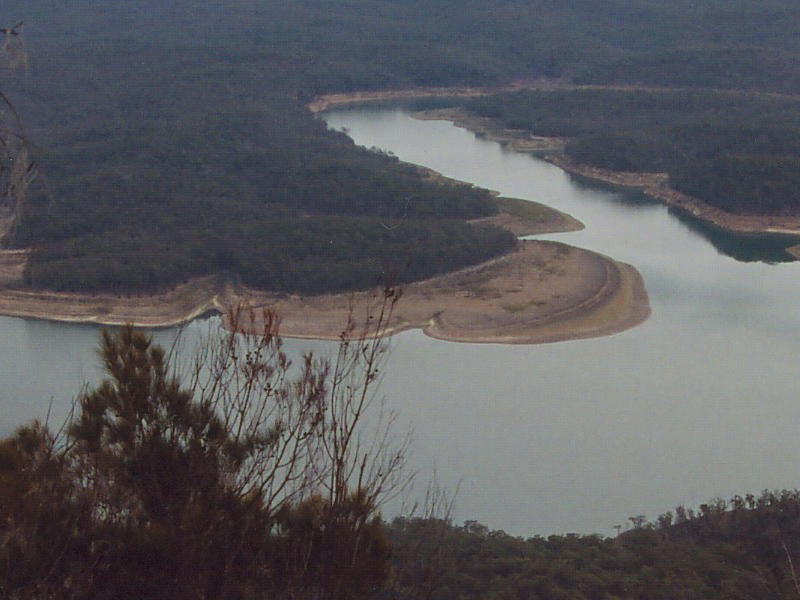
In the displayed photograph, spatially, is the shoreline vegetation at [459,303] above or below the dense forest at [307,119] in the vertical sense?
below

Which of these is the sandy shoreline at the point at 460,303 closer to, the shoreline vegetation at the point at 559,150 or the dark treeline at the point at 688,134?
the shoreline vegetation at the point at 559,150

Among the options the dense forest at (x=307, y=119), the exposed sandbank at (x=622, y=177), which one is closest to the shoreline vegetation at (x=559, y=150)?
the exposed sandbank at (x=622, y=177)

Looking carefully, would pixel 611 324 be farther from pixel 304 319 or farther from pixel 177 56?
pixel 177 56

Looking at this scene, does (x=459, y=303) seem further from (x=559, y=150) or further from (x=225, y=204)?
(x=559, y=150)

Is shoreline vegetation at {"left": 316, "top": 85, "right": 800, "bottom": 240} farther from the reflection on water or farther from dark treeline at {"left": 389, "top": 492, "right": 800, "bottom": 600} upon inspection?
dark treeline at {"left": 389, "top": 492, "right": 800, "bottom": 600}

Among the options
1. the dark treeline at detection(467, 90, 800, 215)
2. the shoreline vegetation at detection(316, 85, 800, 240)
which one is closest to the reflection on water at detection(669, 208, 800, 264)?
the shoreline vegetation at detection(316, 85, 800, 240)

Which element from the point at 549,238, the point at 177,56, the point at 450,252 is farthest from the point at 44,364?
the point at 177,56
